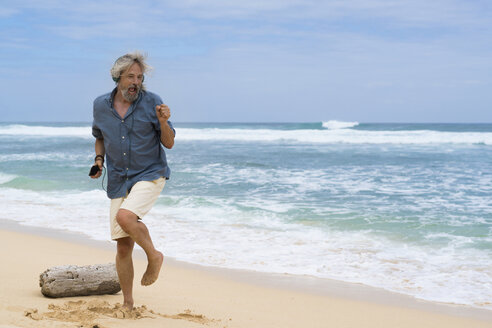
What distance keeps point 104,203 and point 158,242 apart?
13.7 feet

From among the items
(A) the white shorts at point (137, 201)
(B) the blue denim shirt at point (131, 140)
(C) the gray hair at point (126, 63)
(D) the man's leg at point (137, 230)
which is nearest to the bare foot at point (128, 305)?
(D) the man's leg at point (137, 230)

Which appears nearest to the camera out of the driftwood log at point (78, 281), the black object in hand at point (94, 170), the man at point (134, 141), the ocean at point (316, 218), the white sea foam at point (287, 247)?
the man at point (134, 141)

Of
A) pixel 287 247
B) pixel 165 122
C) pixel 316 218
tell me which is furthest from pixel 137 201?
pixel 316 218

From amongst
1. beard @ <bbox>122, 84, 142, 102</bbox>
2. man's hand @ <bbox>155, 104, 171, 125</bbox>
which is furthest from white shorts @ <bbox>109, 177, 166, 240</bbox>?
beard @ <bbox>122, 84, 142, 102</bbox>

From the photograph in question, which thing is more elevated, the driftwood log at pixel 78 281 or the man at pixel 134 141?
the man at pixel 134 141

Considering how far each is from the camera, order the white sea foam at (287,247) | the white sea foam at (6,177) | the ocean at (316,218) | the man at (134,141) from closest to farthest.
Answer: the man at (134,141) → the white sea foam at (287,247) → the ocean at (316,218) → the white sea foam at (6,177)

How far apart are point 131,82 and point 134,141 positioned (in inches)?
16.2

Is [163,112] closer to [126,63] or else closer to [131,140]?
[131,140]

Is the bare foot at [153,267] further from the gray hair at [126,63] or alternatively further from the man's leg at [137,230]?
the gray hair at [126,63]

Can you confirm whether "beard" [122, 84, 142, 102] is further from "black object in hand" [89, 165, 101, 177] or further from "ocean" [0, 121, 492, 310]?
"ocean" [0, 121, 492, 310]

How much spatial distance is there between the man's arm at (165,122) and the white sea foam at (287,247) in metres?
3.21

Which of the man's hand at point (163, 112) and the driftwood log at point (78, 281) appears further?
the driftwood log at point (78, 281)

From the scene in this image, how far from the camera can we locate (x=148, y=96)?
157 inches

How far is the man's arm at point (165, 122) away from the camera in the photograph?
3850 millimetres
